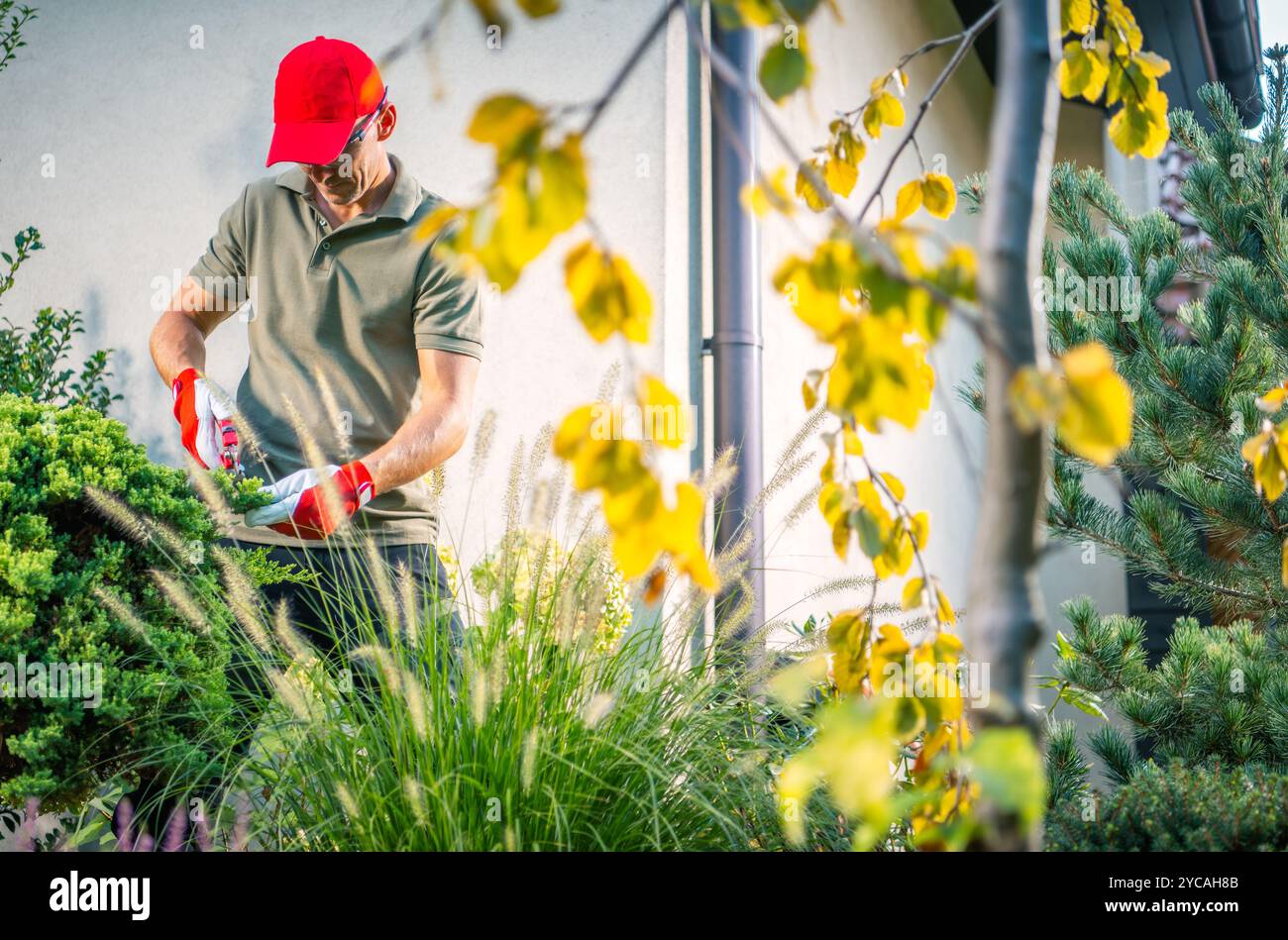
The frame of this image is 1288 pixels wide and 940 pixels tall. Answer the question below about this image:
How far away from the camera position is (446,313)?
2.84 m

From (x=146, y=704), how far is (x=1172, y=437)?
9.68ft

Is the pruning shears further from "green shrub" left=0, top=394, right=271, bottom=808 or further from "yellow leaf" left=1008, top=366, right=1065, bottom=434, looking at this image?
"yellow leaf" left=1008, top=366, right=1065, bottom=434

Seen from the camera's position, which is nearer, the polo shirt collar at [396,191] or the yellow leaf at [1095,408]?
the yellow leaf at [1095,408]

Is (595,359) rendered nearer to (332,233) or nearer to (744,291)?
(744,291)

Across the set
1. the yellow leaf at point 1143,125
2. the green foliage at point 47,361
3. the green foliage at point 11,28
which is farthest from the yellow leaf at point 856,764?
the green foliage at point 11,28

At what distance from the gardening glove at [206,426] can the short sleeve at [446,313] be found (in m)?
0.52

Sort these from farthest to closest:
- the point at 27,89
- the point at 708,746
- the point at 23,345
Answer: the point at 27,89, the point at 23,345, the point at 708,746

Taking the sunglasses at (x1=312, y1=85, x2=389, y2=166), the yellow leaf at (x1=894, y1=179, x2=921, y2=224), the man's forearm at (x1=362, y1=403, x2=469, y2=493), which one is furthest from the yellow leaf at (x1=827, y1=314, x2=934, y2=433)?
the sunglasses at (x1=312, y1=85, x2=389, y2=166)

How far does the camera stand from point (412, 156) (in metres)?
3.52

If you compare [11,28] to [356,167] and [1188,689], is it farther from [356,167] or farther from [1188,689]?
[1188,689]

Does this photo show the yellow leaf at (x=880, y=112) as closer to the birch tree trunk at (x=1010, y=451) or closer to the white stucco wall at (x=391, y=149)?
the birch tree trunk at (x=1010, y=451)

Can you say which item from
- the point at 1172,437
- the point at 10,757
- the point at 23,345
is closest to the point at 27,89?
the point at 23,345

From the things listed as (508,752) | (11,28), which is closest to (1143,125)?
(508,752)

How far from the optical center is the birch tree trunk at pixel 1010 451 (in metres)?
0.67
